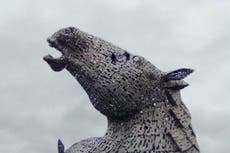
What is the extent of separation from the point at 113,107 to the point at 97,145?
0.48 m

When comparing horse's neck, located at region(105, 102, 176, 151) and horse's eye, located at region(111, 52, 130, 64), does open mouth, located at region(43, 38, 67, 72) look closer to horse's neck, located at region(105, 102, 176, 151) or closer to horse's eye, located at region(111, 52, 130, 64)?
horse's eye, located at region(111, 52, 130, 64)

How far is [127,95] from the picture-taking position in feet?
17.5

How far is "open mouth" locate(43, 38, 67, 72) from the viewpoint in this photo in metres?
5.46

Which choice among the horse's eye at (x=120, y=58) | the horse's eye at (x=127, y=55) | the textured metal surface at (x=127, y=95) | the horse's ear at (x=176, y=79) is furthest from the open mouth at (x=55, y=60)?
the horse's ear at (x=176, y=79)

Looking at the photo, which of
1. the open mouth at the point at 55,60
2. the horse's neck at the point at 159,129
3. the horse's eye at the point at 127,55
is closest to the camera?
the horse's neck at the point at 159,129

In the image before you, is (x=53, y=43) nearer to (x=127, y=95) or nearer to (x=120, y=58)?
(x=120, y=58)

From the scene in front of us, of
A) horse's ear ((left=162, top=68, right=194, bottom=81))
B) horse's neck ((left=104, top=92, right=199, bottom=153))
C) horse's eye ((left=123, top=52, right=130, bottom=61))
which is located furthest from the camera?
horse's eye ((left=123, top=52, right=130, bottom=61))

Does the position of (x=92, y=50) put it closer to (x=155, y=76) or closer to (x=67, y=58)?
(x=67, y=58)

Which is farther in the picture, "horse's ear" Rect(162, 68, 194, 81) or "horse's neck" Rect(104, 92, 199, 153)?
"horse's ear" Rect(162, 68, 194, 81)

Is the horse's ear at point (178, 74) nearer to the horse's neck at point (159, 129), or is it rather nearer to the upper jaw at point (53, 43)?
the horse's neck at point (159, 129)

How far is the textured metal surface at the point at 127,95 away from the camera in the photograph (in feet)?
17.4

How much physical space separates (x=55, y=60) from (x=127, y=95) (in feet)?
2.86

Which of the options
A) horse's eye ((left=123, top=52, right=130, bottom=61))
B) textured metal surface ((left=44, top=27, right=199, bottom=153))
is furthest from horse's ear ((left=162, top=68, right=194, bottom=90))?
horse's eye ((left=123, top=52, right=130, bottom=61))

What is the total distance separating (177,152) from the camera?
5.22 meters
